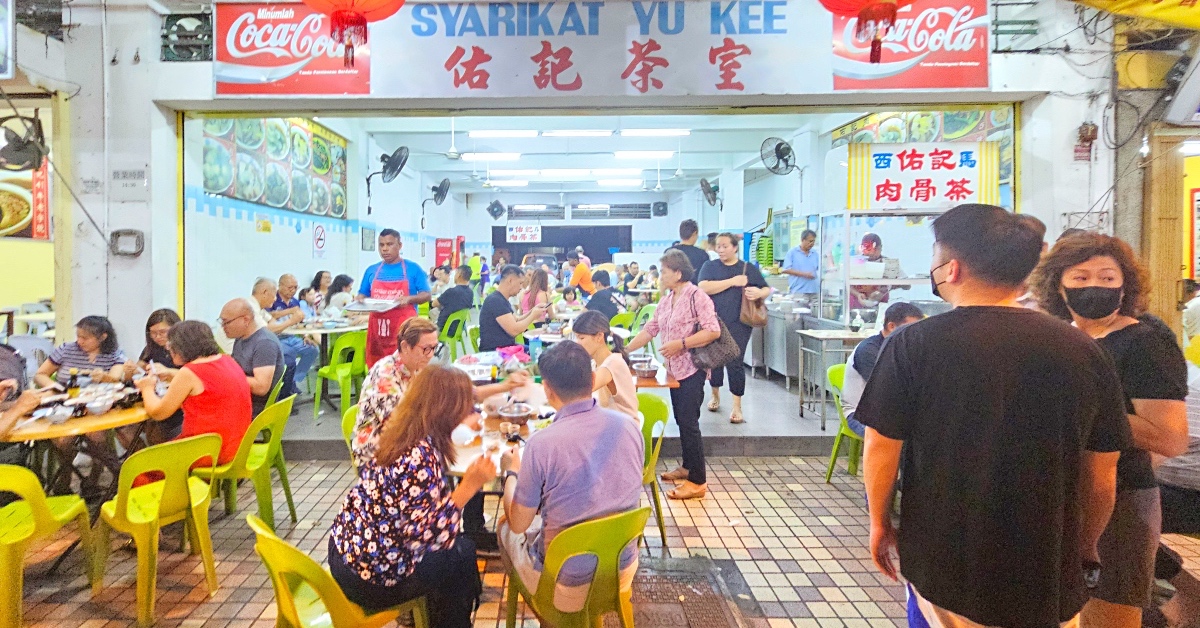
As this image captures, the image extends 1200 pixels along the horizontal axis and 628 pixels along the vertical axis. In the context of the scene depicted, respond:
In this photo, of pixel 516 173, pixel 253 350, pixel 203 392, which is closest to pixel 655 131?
pixel 516 173

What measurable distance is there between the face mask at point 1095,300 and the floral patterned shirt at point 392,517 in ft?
6.81

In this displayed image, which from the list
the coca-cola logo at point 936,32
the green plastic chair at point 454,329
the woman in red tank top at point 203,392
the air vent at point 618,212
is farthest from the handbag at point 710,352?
the air vent at point 618,212

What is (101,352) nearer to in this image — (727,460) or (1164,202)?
(727,460)

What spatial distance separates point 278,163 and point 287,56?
3786 mm

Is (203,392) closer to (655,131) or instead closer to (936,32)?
(936,32)

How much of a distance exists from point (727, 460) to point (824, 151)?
260 inches

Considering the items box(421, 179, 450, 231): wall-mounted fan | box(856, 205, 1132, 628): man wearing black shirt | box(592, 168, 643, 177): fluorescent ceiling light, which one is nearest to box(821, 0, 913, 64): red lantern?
box(856, 205, 1132, 628): man wearing black shirt

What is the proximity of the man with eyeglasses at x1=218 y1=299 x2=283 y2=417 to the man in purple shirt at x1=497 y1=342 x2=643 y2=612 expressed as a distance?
2.58m

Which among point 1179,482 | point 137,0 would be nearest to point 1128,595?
point 1179,482

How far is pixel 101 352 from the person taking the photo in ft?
13.4

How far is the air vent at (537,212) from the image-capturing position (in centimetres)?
2034

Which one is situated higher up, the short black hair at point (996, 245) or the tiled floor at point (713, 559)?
the short black hair at point (996, 245)

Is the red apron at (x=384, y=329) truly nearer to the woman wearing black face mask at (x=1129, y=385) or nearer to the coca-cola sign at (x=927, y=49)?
the coca-cola sign at (x=927, y=49)

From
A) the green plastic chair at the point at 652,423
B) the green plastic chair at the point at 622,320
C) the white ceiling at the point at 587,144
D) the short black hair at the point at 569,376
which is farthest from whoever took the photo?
the white ceiling at the point at 587,144
